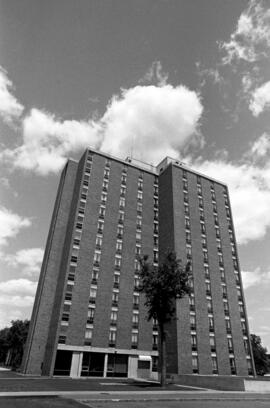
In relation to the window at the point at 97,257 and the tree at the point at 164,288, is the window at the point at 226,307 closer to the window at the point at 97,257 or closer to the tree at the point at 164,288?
the tree at the point at 164,288

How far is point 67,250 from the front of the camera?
53.0m

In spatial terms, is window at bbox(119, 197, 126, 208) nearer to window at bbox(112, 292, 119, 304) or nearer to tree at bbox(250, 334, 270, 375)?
window at bbox(112, 292, 119, 304)

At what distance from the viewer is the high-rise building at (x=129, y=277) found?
46844mm

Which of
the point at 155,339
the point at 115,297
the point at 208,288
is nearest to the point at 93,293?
the point at 115,297

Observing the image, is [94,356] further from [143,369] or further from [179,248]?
[179,248]

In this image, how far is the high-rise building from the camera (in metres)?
46.8

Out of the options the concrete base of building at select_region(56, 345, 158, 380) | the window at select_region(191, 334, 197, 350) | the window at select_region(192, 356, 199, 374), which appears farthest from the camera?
the window at select_region(191, 334, 197, 350)

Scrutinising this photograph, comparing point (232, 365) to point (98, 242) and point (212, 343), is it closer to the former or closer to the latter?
point (212, 343)

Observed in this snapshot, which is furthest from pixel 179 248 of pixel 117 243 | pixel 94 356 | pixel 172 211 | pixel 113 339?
pixel 94 356

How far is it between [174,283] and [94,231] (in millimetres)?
23190

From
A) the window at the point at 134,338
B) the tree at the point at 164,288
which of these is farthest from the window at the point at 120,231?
the tree at the point at 164,288

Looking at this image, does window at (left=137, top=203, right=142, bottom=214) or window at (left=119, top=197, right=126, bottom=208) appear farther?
window at (left=137, top=203, right=142, bottom=214)

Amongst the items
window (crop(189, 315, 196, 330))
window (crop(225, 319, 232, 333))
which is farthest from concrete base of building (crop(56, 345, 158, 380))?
window (crop(225, 319, 232, 333))

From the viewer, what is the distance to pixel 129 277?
54281 millimetres
